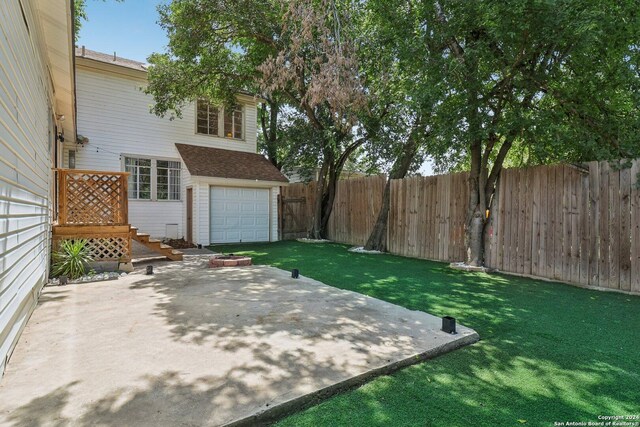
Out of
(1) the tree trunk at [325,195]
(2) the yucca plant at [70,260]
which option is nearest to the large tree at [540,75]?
(1) the tree trunk at [325,195]

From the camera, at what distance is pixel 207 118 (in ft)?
43.1

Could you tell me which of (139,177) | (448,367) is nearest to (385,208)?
(448,367)

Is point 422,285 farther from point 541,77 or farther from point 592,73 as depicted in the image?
point 592,73

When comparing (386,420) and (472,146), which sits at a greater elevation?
(472,146)

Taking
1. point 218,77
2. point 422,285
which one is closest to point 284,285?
point 422,285

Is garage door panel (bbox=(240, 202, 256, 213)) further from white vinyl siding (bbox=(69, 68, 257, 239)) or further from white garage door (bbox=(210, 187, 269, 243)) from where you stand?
white vinyl siding (bbox=(69, 68, 257, 239))

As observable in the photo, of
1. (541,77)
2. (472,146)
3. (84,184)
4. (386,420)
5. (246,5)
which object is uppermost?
(246,5)

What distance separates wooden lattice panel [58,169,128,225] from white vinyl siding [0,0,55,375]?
2.19 meters

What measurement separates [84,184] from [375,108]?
7.46 m

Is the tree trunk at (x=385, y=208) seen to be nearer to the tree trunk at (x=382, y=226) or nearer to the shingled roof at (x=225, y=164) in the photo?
the tree trunk at (x=382, y=226)

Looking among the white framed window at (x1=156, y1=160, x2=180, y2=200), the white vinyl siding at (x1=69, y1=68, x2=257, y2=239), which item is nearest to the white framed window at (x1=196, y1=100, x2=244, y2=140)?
the white vinyl siding at (x1=69, y1=68, x2=257, y2=239)

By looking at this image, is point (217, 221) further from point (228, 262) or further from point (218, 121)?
point (228, 262)

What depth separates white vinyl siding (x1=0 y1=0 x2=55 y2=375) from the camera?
2590 mm

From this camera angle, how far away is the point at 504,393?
2404 mm
